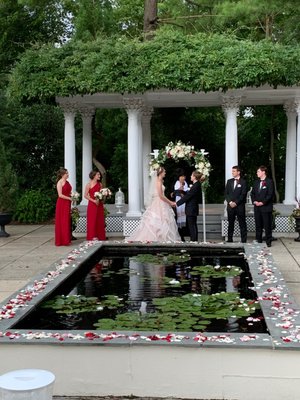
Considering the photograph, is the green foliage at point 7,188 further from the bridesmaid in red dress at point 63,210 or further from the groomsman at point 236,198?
the groomsman at point 236,198

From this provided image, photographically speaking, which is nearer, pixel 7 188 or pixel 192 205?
pixel 192 205

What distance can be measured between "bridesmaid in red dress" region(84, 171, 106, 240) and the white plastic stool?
11.2m

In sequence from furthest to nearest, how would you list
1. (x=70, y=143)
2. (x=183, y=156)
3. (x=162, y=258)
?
(x=70, y=143)
(x=183, y=156)
(x=162, y=258)

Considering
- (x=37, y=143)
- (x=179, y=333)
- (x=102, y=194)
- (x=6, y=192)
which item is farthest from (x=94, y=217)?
(x=37, y=143)

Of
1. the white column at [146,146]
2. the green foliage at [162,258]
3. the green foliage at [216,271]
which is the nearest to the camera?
the green foliage at [216,271]

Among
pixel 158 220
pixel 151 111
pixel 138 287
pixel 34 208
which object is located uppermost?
pixel 151 111

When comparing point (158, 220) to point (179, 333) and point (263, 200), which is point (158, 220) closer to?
point (263, 200)

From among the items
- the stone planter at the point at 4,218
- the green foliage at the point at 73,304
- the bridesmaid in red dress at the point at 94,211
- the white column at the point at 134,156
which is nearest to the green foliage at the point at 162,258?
the green foliage at the point at 73,304

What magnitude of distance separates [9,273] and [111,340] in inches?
237

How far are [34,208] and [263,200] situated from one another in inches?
390

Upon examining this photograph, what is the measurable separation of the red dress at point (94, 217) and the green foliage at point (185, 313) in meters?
6.92

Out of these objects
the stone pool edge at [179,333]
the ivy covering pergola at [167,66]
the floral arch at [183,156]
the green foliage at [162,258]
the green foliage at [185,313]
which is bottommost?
the green foliage at [185,313]

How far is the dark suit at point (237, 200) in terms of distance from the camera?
47.0 feet

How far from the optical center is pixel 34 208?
21.6 metres
